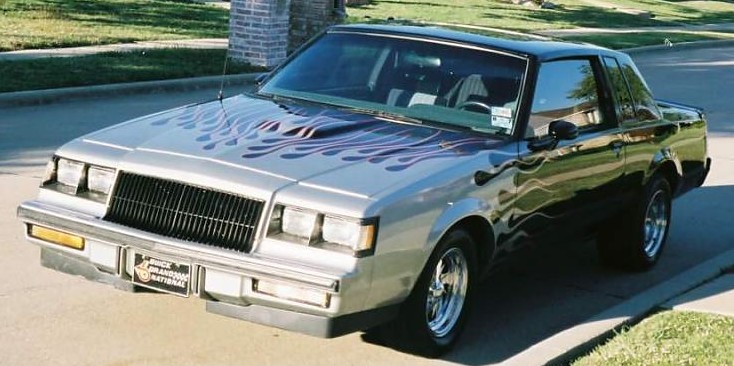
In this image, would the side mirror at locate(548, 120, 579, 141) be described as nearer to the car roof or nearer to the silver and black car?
the silver and black car

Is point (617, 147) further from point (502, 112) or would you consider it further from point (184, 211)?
point (184, 211)

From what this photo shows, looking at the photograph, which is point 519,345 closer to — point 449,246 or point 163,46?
point 449,246

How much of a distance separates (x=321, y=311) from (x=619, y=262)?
3.59 m

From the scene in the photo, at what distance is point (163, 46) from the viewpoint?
1878 cm

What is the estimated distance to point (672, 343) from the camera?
6684 millimetres

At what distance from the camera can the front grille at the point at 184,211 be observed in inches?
231

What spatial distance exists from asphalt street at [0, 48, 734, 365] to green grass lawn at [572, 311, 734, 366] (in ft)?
1.81

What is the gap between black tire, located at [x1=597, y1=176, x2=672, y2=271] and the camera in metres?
8.44

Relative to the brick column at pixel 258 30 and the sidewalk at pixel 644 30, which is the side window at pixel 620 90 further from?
the sidewalk at pixel 644 30

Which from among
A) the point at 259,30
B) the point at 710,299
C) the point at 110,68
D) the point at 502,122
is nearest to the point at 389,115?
the point at 502,122

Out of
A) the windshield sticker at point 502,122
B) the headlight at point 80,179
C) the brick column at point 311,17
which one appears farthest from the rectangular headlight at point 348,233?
the brick column at point 311,17

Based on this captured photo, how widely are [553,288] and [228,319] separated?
242 centimetres

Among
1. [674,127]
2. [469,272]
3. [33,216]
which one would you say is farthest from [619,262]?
[33,216]

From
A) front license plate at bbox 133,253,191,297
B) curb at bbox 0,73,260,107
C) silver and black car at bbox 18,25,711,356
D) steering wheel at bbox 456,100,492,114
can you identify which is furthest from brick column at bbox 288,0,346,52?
front license plate at bbox 133,253,191,297
